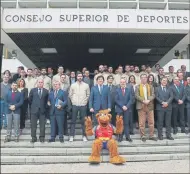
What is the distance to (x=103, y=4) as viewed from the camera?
10938 millimetres

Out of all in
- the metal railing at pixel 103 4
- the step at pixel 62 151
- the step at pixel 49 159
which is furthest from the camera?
the metal railing at pixel 103 4

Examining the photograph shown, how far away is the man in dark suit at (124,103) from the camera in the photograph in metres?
7.14

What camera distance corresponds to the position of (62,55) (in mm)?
15891

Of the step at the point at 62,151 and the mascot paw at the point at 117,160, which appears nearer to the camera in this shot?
the mascot paw at the point at 117,160

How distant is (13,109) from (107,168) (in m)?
3.02

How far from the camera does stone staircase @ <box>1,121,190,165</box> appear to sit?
6457 mm

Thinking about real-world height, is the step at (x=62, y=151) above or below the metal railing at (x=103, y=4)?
below

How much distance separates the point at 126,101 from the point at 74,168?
7.64 ft

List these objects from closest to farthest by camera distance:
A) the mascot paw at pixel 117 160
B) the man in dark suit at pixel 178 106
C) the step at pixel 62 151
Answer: the mascot paw at pixel 117 160, the step at pixel 62 151, the man in dark suit at pixel 178 106

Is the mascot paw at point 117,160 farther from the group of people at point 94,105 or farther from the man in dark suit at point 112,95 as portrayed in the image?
the man in dark suit at point 112,95

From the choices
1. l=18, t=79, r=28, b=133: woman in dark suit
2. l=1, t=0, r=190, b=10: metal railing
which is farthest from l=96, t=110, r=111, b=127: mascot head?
l=1, t=0, r=190, b=10: metal railing

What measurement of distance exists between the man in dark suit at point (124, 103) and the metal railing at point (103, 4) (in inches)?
188

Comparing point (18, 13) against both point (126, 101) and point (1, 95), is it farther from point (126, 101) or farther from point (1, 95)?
point (126, 101)

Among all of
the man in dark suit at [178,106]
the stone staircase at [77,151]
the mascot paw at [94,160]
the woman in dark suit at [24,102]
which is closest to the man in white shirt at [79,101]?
the stone staircase at [77,151]
